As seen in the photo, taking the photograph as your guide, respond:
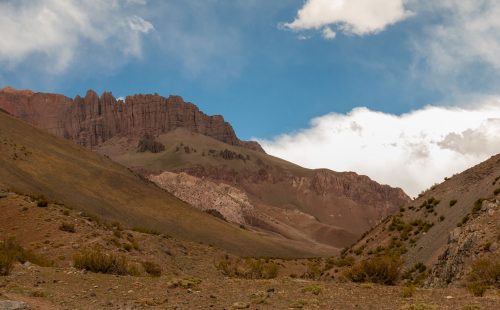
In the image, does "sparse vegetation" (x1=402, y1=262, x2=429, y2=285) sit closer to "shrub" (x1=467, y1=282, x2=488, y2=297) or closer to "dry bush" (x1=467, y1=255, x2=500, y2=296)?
"dry bush" (x1=467, y1=255, x2=500, y2=296)

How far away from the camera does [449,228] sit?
1147 inches

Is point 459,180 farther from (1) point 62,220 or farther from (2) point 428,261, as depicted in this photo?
(1) point 62,220

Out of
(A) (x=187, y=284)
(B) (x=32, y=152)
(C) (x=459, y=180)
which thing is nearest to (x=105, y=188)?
(B) (x=32, y=152)

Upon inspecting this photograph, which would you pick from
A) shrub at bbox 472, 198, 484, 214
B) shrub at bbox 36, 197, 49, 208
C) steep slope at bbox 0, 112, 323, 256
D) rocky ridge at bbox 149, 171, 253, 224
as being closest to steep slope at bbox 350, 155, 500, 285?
shrub at bbox 472, 198, 484, 214

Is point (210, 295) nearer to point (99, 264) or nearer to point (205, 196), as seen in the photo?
point (99, 264)

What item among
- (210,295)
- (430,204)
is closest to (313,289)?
(210,295)

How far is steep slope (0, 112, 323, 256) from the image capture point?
6781cm

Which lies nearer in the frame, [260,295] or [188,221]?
[260,295]

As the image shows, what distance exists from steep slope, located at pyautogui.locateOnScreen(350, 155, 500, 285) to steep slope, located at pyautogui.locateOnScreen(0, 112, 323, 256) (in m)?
43.7

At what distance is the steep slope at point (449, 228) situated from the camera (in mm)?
21078

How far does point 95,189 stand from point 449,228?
62.1 meters

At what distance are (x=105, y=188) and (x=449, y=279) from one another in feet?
229

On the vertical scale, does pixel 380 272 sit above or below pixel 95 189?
below

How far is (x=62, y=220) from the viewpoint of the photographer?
113 feet
